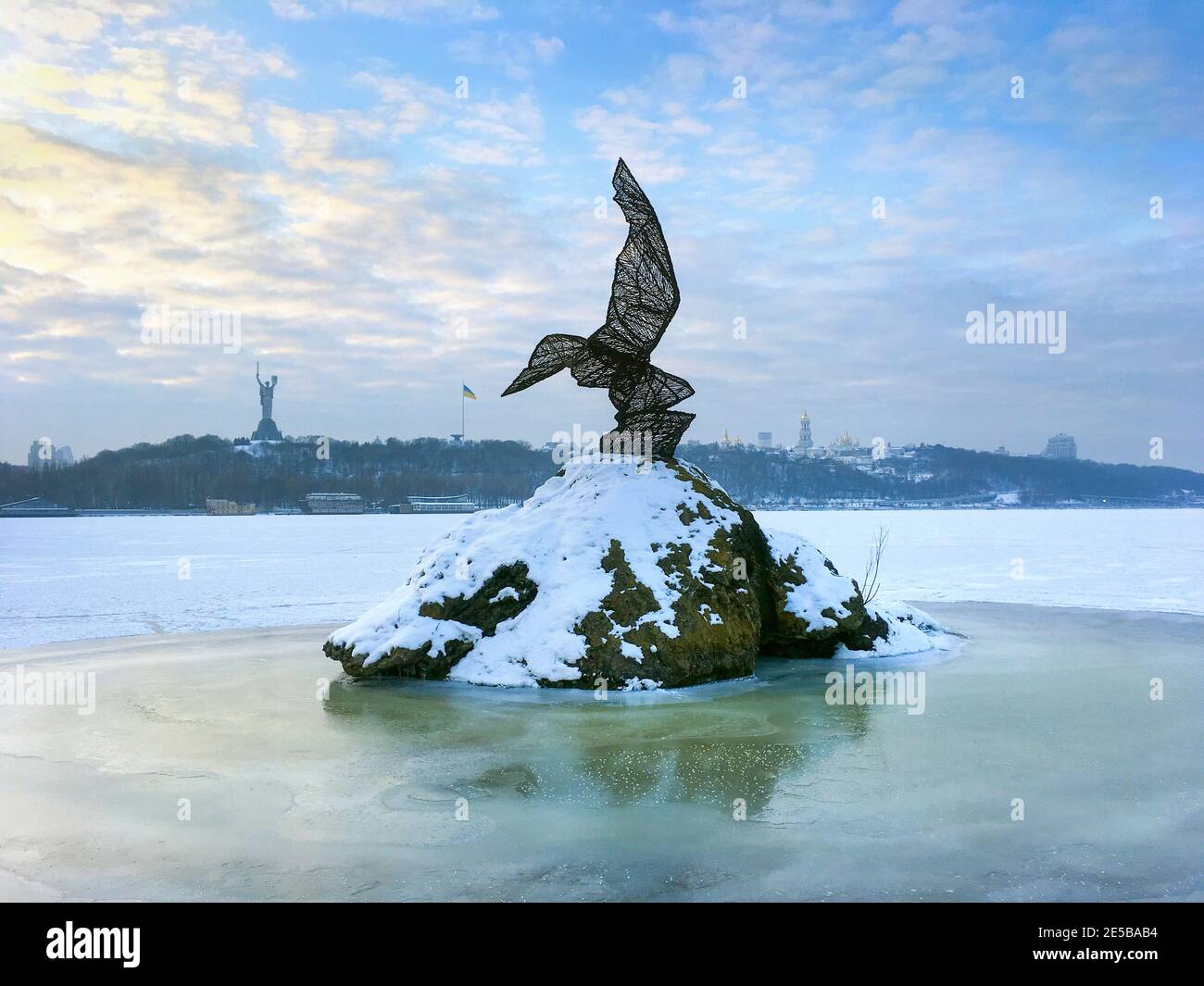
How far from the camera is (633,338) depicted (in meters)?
12.5

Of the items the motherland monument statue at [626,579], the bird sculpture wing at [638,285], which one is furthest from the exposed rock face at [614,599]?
the bird sculpture wing at [638,285]

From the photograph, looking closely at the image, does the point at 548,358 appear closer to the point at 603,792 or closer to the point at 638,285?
the point at 638,285

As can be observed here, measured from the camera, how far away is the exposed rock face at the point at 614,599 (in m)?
10.2

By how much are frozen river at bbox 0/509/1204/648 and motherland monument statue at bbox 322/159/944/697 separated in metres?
5.04

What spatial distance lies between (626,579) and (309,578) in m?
13.8

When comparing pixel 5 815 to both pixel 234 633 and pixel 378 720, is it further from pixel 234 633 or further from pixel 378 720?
pixel 234 633

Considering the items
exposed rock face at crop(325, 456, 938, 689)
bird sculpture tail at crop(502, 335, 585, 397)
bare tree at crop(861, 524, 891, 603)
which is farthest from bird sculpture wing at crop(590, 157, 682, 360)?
bare tree at crop(861, 524, 891, 603)

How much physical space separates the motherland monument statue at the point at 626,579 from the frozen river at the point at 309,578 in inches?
198

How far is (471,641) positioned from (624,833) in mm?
5569

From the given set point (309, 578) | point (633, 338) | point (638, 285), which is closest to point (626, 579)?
point (633, 338)

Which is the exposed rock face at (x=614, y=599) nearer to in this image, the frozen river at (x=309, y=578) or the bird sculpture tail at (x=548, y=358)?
the bird sculpture tail at (x=548, y=358)

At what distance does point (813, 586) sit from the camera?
12.2 metres

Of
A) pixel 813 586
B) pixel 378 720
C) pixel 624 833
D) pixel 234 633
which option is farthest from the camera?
pixel 234 633
